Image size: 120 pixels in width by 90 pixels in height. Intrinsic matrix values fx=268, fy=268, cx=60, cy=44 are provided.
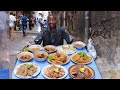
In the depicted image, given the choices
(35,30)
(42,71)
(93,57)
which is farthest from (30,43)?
(93,57)

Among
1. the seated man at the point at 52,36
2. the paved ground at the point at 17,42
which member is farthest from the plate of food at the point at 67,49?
the paved ground at the point at 17,42

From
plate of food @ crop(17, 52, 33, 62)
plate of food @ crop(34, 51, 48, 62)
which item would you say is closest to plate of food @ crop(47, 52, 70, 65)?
plate of food @ crop(34, 51, 48, 62)

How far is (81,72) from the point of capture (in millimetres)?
2281

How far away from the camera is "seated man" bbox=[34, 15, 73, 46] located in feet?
7.72

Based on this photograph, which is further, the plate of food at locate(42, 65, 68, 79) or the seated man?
the seated man

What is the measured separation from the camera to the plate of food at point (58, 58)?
7.57 feet

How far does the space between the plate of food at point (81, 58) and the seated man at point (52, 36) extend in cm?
14

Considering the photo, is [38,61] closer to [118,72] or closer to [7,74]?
[7,74]

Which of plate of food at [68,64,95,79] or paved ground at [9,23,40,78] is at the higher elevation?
paved ground at [9,23,40,78]

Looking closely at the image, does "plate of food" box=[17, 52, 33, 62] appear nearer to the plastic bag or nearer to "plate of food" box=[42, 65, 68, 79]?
"plate of food" box=[42, 65, 68, 79]

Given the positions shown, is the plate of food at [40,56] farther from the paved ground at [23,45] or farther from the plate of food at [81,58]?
the plate of food at [81,58]

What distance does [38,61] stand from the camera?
91.5 inches

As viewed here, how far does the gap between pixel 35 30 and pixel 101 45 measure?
0.61 metres

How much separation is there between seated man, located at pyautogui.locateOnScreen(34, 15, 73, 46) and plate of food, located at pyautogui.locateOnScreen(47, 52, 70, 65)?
12 centimetres
